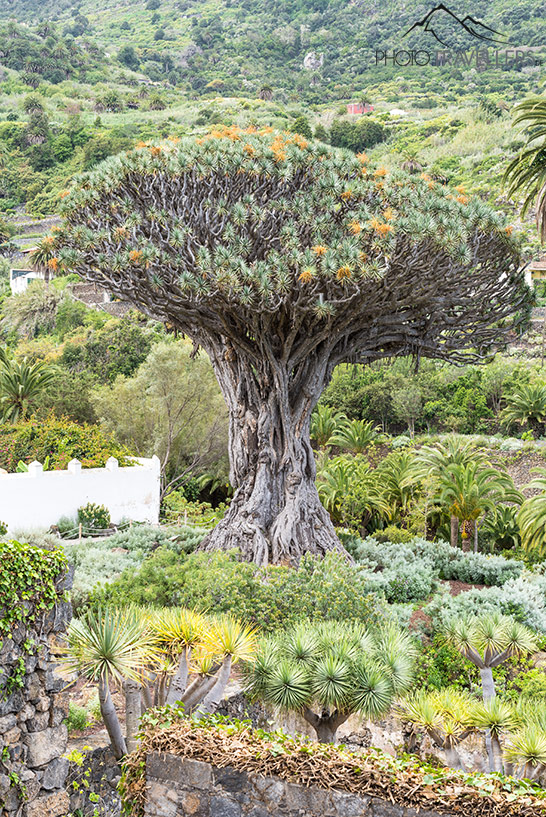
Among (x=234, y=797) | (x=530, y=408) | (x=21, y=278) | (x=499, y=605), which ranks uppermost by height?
(x=21, y=278)

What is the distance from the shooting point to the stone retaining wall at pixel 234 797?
5.34m

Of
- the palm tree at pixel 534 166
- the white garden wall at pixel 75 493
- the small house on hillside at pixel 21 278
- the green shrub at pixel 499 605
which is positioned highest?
the small house on hillside at pixel 21 278

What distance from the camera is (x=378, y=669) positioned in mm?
7840

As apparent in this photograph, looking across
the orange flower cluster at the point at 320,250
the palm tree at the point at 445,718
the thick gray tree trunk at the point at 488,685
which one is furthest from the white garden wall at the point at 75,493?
the palm tree at the point at 445,718

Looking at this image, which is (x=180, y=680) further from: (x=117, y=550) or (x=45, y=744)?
(x=117, y=550)

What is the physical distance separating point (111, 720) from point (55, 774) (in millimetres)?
634

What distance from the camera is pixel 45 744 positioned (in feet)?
22.6

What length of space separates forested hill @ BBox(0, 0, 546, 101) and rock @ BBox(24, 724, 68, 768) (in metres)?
74.4

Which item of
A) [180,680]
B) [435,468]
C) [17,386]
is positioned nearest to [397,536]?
[435,468]

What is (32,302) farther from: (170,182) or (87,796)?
(87,796)

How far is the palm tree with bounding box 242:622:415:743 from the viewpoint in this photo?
7.68m

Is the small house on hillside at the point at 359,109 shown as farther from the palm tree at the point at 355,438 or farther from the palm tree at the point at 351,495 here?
the palm tree at the point at 351,495

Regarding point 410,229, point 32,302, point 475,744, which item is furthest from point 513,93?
point 475,744

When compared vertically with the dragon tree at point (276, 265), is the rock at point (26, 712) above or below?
below
